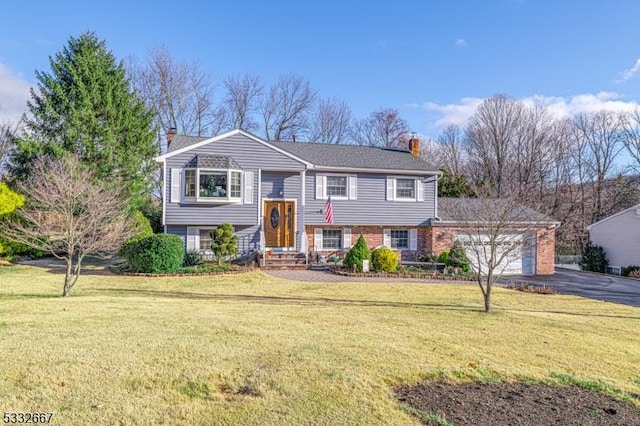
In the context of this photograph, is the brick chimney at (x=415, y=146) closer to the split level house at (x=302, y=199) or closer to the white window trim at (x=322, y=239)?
the split level house at (x=302, y=199)

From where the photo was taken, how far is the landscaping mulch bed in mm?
3846

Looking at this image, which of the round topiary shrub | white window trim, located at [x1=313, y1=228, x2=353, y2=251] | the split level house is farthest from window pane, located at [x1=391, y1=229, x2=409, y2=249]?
the round topiary shrub

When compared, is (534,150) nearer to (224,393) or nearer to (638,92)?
(638,92)

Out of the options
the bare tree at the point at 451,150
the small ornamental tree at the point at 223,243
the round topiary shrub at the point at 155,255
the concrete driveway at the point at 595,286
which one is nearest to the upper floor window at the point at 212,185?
the small ornamental tree at the point at 223,243

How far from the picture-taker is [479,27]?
1612 cm

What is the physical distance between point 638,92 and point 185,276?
35.6 m

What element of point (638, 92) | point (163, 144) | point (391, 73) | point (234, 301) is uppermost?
point (638, 92)

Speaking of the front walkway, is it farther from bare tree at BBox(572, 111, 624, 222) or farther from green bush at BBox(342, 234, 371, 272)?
bare tree at BBox(572, 111, 624, 222)

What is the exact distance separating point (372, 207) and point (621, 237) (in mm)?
15291

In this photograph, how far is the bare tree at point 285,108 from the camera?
125 ft

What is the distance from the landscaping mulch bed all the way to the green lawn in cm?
29

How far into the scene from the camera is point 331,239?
2070 cm

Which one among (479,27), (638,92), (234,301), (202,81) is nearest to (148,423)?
(234,301)

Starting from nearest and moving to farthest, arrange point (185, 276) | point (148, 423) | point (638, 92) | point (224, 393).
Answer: point (148, 423) → point (224, 393) → point (185, 276) → point (638, 92)
